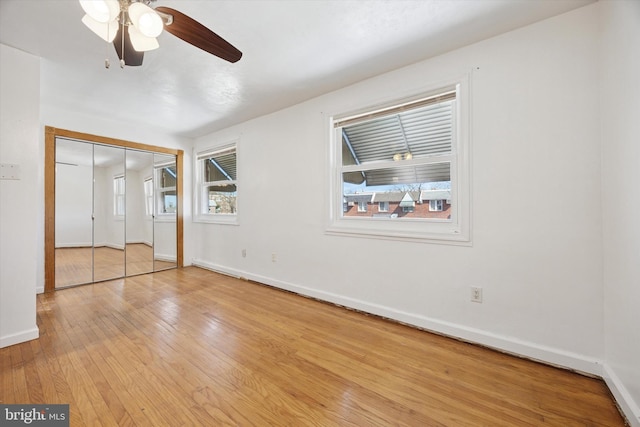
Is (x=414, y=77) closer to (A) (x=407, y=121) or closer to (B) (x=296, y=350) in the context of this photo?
(A) (x=407, y=121)

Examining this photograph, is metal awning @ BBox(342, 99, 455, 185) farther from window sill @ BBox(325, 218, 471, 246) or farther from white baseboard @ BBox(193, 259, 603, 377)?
white baseboard @ BBox(193, 259, 603, 377)

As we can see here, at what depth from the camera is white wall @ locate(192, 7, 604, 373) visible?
1.72 meters

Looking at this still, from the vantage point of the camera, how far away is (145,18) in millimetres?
1293

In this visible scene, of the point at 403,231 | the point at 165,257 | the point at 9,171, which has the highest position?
the point at 9,171

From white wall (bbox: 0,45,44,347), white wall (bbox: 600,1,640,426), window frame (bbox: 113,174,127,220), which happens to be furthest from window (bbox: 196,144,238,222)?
white wall (bbox: 600,1,640,426)

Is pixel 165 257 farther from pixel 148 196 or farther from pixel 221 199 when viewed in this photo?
pixel 221 199

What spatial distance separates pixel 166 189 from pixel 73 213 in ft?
4.32

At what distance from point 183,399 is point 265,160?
2.93 m

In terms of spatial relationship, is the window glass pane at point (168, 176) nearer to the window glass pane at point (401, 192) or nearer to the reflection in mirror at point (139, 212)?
the reflection in mirror at point (139, 212)

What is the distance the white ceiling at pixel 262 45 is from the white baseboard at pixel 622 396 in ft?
7.64

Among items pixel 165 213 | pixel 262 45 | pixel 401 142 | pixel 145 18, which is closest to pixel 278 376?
pixel 145 18

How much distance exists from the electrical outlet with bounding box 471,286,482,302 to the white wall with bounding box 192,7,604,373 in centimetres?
4

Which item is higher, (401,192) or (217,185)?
(217,185)

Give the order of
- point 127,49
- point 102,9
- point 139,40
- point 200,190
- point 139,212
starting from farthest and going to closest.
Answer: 1. point 200,190
2. point 139,212
3. point 127,49
4. point 139,40
5. point 102,9
